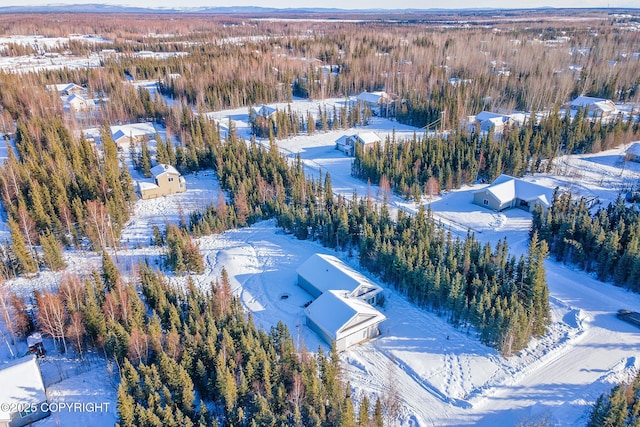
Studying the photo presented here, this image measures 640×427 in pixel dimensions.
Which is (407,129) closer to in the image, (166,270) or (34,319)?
(166,270)

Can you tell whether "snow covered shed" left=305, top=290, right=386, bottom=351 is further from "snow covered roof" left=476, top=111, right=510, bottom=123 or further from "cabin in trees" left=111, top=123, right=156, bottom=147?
"snow covered roof" left=476, top=111, right=510, bottom=123

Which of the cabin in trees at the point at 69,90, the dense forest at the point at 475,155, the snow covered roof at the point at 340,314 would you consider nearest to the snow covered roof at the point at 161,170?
the dense forest at the point at 475,155

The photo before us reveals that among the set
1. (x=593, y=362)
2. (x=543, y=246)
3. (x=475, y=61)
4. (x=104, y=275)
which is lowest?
(x=593, y=362)

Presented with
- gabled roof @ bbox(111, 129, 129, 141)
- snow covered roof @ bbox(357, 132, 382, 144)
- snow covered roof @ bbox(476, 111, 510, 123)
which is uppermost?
snow covered roof @ bbox(476, 111, 510, 123)

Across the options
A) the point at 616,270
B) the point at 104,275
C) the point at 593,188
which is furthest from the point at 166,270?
the point at 593,188

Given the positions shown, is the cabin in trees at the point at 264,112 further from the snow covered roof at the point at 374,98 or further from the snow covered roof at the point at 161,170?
the snow covered roof at the point at 161,170

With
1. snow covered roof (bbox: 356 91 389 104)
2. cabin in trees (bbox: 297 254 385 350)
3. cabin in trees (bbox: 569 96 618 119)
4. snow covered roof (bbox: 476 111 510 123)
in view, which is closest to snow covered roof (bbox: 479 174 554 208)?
cabin in trees (bbox: 297 254 385 350)
